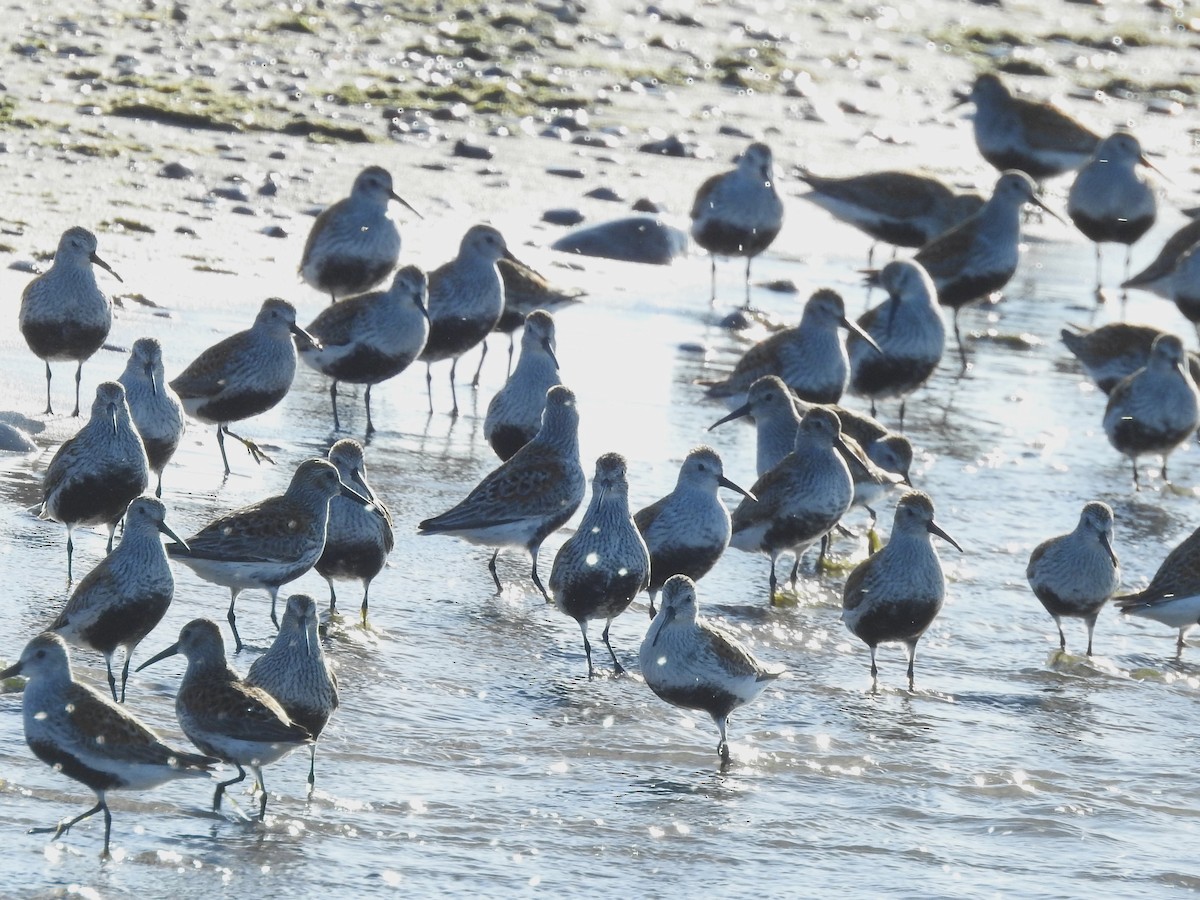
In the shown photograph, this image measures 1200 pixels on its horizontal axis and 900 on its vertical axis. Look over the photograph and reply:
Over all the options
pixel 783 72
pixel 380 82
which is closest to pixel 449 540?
pixel 380 82

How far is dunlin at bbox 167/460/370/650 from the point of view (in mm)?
7715

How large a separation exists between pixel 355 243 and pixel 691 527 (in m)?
5.46

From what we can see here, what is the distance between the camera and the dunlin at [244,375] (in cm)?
1016

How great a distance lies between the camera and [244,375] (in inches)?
403

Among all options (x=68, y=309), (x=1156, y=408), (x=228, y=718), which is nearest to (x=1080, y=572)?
(x=1156, y=408)

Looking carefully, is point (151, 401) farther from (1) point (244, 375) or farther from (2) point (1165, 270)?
(2) point (1165, 270)

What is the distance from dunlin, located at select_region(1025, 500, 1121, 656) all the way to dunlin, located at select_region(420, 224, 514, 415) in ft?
14.1

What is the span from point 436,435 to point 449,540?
5.69 feet

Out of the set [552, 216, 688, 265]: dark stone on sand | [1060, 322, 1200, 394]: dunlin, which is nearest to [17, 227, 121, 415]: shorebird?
→ [552, 216, 688, 265]: dark stone on sand

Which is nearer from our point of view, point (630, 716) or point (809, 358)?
point (630, 716)

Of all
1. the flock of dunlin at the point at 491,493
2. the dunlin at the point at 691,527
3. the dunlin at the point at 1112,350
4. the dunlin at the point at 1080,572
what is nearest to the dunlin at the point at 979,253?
the flock of dunlin at the point at 491,493

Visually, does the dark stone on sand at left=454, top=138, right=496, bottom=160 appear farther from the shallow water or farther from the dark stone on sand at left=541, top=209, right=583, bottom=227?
the shallow water

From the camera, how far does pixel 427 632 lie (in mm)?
8188

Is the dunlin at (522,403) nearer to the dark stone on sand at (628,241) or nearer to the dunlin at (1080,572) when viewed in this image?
the dunlin at (1080,572)
